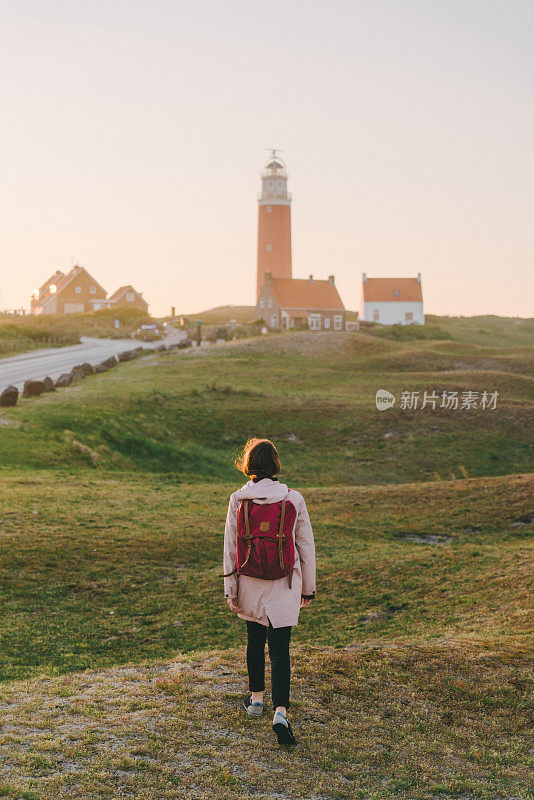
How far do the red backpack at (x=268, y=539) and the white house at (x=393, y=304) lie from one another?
8968cm

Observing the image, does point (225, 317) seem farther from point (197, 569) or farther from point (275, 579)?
point (275, 579)

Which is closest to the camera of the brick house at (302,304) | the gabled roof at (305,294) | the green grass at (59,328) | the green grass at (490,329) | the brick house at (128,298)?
the green grass at (59,328)

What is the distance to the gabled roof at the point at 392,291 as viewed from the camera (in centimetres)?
Answer: 9400

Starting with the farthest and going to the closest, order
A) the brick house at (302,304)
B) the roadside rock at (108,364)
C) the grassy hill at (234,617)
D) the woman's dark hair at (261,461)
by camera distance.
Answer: the brick house at (302,304), the roadside rock at (108,364), the woman's dark hair at (261,461), the grassy hill at (234,617)

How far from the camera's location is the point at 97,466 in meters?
20.4

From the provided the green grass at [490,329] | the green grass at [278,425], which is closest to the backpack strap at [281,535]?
the green grass at [278,425]

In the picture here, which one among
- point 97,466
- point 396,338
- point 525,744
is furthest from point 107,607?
point 396,338

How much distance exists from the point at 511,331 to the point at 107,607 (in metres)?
102

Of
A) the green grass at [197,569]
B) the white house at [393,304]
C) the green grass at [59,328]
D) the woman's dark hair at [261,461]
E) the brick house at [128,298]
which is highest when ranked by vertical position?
the brick house at [128,298]

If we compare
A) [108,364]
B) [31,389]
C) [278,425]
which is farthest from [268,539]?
[108,364]

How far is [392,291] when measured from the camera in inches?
3725

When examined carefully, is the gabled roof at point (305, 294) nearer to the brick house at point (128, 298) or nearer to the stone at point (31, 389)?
the brick house at point (128, 298)

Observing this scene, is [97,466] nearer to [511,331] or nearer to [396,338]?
[396,338]

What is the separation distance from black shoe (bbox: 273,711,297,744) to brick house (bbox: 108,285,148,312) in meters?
117
